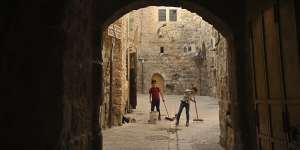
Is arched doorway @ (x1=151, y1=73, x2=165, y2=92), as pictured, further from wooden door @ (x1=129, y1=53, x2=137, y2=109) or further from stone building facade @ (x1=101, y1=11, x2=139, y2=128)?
stone building facade @ (x1=101, y1=11, x2=139, y2=128)

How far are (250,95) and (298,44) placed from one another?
1.86m

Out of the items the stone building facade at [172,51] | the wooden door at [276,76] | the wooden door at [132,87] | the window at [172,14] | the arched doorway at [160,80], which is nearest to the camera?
the wooden door at [276,76]

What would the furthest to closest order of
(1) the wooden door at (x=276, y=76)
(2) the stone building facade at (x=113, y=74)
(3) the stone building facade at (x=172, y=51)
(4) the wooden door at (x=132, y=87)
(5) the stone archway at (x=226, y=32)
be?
(3) the stone building facade at (x=172, y=51) < (4) the wooden door at (x=132, y=87) < (2) the stone building facade at (x=113, y=74) < (5) the stone archway at (x=226, y=32) < (1) the wooden door at (x=276, y=76)

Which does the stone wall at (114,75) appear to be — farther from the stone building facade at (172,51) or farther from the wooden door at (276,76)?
the stone building facade at (172,51)

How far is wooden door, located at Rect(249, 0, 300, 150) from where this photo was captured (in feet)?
8.41

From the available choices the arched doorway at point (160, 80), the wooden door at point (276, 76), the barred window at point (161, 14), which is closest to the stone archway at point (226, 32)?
the wooden door at point (276, 76)

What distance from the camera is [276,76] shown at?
9.78 ft

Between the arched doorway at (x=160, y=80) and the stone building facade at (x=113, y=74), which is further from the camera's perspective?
the arched doorway at (x=160, y=80)

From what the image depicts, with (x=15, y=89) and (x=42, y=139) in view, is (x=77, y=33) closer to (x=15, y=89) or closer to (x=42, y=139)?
(x=15, y=89)

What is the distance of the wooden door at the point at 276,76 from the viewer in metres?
2.56

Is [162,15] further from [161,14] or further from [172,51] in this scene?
[172,51]

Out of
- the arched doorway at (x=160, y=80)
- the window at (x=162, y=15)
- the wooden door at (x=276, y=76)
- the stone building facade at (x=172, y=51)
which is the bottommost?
the wooden door at (x=276, y=76)

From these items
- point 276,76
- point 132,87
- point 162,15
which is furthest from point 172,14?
point 276,76

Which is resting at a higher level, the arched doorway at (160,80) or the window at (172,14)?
the window at (172,14)
